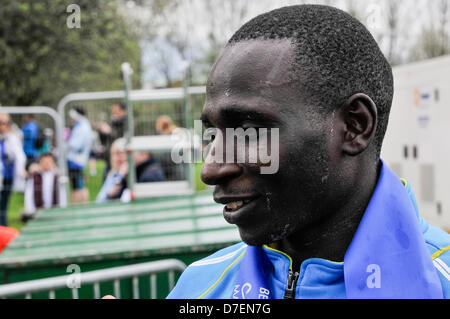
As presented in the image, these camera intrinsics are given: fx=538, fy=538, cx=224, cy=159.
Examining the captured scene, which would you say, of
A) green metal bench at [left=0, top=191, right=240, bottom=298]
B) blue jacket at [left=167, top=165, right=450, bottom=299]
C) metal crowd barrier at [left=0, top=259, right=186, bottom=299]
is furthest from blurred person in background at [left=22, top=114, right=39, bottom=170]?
blue jacket at [left=167, top=165, right=450, bottom=299]

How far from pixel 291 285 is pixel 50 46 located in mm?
18725

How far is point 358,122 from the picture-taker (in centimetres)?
134

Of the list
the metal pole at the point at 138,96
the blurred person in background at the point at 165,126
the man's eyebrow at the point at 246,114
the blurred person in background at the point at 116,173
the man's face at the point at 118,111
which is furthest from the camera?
the man's face at the point at 118,111

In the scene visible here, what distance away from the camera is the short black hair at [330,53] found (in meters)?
1.29

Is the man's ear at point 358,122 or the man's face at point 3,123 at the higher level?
the man's face at point 3,123

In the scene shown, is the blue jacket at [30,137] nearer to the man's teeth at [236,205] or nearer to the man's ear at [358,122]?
the man's teeth at [236,205]

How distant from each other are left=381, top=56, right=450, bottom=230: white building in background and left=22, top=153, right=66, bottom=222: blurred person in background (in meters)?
5.56

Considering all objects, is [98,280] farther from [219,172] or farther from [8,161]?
[8,161]

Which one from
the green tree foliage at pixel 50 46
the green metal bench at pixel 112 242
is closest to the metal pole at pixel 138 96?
the green metal bench at pixel 112 242

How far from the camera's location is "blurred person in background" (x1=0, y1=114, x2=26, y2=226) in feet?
29.0

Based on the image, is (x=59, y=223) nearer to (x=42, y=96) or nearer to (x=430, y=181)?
(x=430, y=181)

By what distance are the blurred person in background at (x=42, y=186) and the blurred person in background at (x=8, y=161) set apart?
9.7 inches

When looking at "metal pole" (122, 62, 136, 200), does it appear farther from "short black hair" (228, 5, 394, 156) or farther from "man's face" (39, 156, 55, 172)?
"short black hair" (228, 5, 394, 156)
